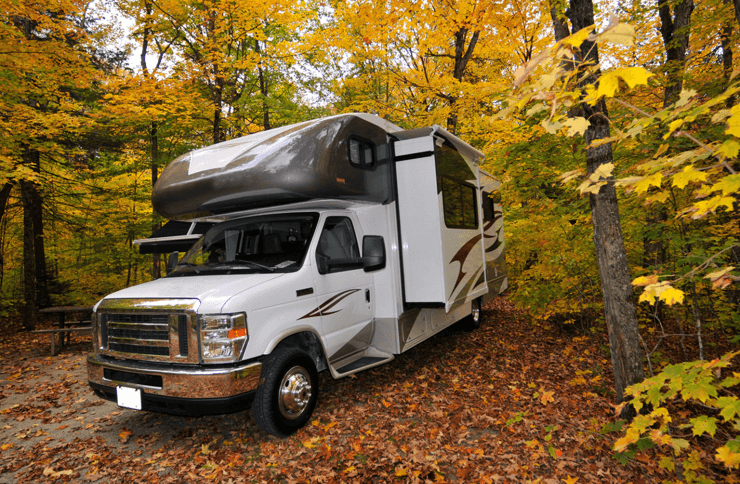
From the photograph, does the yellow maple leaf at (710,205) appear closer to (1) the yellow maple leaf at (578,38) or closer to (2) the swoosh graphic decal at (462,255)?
(1) the yellow maple leaf at (578,38)

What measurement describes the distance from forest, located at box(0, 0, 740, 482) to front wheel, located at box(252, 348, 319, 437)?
9.81 ft

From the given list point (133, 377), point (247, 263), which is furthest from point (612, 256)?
point (133, 377)

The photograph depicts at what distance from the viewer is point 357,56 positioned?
45.1 feet

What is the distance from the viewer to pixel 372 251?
4.93 m

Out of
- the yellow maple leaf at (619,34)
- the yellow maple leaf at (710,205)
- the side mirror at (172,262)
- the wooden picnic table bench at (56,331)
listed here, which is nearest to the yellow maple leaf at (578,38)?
the yellow maple leaf at (619,34)

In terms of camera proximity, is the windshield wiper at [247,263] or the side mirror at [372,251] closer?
the windshield wiper at [247,263]

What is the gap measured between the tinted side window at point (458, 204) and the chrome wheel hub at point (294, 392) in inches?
111

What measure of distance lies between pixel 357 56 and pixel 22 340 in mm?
12270

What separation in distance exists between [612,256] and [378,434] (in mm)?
2964

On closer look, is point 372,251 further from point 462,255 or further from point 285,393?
point 462,255

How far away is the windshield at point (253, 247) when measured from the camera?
4633 millimetres

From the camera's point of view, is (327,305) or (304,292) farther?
(327,305)

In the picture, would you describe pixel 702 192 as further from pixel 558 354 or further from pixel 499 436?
pixel 558 354

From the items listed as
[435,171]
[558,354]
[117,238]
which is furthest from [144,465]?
[117,238]
